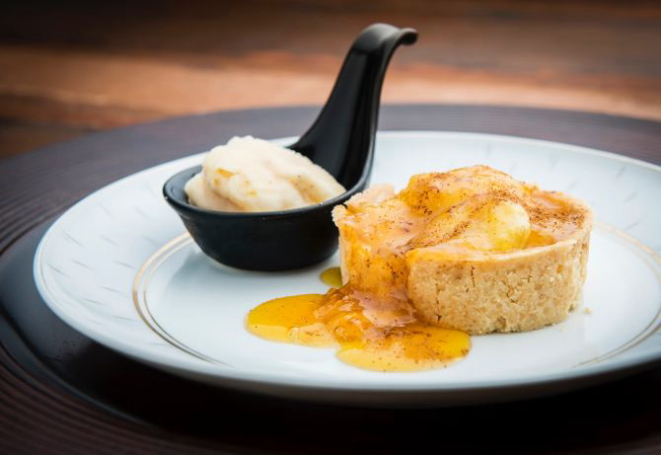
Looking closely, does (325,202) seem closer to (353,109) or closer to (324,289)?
(324,289)

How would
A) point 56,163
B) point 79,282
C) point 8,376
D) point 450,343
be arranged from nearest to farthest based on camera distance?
point 8,376 < point 450,343 < point 79,282 < point 56,163

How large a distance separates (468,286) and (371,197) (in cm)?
41

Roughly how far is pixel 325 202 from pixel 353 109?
47cm

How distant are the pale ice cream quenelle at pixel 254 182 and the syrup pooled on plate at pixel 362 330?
9.7 inches

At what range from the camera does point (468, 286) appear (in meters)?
1.62

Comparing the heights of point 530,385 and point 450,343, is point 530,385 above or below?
above

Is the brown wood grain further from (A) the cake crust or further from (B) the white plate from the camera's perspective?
(A) the cake crust

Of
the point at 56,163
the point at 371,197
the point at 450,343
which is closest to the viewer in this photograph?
the point at 450,343

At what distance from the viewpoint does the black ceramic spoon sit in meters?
1.88

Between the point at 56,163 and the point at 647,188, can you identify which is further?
the point at 56,163

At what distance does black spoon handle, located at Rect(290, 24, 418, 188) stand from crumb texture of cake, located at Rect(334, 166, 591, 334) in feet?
1.42

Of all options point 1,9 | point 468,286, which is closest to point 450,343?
point 468,286

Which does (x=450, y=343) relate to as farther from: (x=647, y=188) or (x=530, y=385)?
(x=647, y=188)

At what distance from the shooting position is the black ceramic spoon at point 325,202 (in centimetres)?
188
